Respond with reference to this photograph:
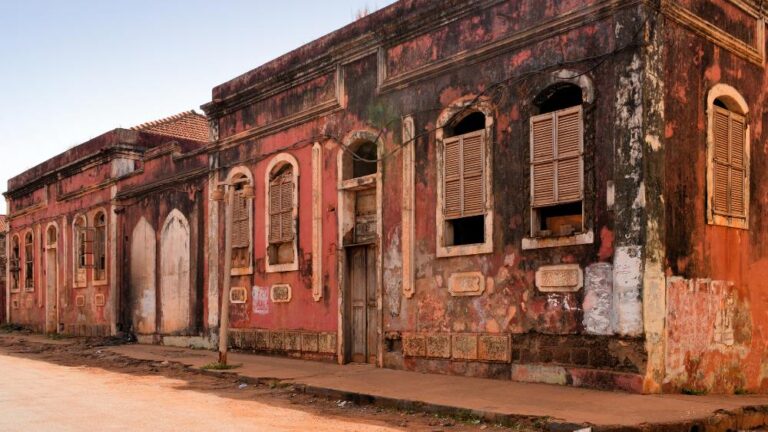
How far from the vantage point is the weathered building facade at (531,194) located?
357 inches

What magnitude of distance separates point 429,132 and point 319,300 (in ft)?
12.6

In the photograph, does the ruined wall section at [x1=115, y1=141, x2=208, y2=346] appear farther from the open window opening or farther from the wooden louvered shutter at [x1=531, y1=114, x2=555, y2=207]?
the wooden louvered shutter at [x1=531, y1=114, x2=555, y2=207]

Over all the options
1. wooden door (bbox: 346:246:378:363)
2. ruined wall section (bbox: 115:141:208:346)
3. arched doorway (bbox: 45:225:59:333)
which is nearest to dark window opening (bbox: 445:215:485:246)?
wooden door (bbox: 346:246:378:363)

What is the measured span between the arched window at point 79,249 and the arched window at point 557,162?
54.0 ft

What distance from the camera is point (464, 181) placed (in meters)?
11.0

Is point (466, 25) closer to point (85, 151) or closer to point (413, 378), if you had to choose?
point (413, 378)

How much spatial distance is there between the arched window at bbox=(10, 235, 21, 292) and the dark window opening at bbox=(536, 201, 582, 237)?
24.4 metres

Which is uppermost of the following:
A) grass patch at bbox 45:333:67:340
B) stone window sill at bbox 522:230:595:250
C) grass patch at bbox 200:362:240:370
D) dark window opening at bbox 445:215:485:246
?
dark window opening at bbox 445:215:485:246

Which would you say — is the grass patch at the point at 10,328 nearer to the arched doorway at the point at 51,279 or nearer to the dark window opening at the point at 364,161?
the arched doorway at the point at 51,279

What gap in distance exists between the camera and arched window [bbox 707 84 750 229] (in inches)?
391

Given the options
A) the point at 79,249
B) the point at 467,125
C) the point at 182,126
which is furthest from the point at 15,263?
the point at 467,125

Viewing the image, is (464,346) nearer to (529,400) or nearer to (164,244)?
(529,400)

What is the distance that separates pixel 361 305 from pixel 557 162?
4.68 metres

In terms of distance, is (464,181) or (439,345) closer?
(464,181)
